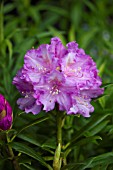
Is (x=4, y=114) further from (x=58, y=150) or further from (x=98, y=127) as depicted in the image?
(x=98, y=127)

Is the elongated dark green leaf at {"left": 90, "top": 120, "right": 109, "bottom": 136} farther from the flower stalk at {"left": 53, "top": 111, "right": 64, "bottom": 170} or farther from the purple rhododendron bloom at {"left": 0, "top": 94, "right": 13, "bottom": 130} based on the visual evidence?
the purple rhododendron bloom at {"left": 0, "top": 94, "right": 13, "bottom": 130}

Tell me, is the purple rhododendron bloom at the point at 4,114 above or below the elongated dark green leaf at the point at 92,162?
above

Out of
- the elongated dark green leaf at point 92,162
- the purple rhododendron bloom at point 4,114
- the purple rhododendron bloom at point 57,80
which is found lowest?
the elongated dark green leaf at point 92,162

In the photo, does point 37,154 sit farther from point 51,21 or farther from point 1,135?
point 51,21

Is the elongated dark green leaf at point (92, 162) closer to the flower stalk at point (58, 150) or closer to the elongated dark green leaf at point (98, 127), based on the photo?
the flower stalk at point (58, 150)

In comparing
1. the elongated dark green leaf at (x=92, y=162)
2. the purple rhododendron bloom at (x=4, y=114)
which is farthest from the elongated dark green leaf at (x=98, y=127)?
the purple rhododendron bloom at (x=4, y=114)

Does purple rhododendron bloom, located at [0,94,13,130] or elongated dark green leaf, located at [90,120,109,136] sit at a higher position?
purple rhododendron bloom, located at [0,94,13,130]

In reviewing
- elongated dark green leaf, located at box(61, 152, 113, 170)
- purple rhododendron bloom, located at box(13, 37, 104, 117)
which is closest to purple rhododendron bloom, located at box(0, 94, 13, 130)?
purple rhododendron bloom, located at box(13, 37, 104, 117)

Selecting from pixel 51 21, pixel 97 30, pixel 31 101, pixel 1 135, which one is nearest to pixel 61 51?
pixel 31 101

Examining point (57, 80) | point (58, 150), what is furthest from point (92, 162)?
point (57, 80)

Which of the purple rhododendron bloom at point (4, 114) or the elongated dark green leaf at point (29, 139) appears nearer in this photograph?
the purple rhododendron bloom at point (4, 114)
